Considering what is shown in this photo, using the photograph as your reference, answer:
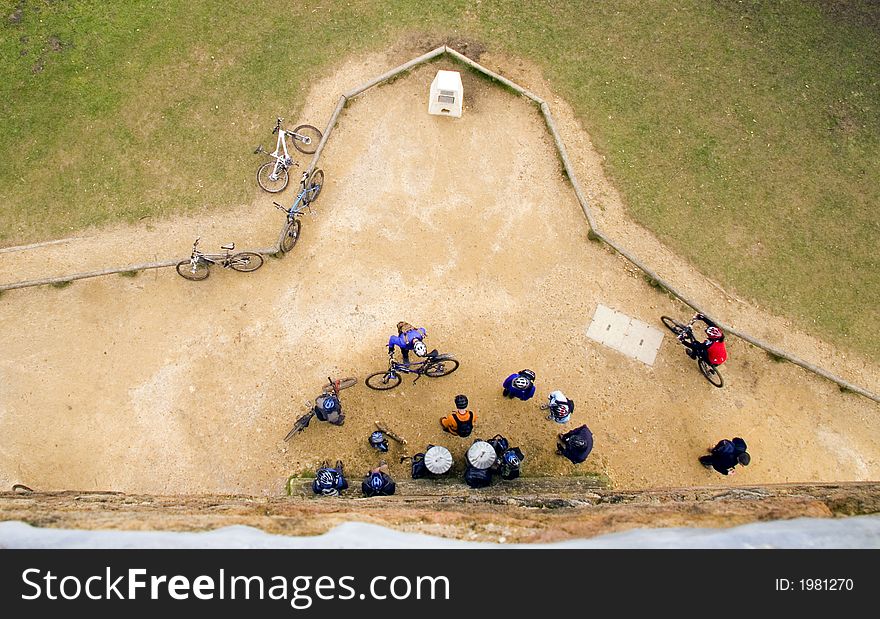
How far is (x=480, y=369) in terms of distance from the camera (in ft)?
43.7

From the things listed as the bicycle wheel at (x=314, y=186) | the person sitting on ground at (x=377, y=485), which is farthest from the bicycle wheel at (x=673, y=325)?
the bicycle wheel at (x=314, y=186)

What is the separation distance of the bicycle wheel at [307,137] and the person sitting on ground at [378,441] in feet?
25.8

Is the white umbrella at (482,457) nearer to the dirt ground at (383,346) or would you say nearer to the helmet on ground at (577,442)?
the dirt ground at (383,346)

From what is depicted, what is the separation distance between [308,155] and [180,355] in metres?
6.23

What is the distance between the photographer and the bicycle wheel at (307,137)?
14.9 metres

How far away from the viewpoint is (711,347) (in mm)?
12633

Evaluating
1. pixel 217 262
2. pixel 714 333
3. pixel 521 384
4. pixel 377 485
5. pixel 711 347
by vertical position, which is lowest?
pixel 377 485

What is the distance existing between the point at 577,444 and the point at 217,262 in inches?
376

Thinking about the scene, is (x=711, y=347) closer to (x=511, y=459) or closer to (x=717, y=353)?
(x=717, y=353)

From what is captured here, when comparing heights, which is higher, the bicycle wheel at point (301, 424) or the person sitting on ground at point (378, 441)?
the bicycle wheel at point (301, 424)

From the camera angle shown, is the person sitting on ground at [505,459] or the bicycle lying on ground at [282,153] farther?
the bicycle lying on ground at [282,153]

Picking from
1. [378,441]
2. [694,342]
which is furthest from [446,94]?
[378,441]

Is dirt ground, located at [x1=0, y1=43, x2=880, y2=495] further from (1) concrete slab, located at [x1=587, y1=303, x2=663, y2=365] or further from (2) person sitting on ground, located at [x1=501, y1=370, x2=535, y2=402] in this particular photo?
(2) person sitting on ground, located at [x1=501, y1=370, x2=535, y2=402]

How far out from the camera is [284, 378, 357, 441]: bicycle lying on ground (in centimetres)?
1236
